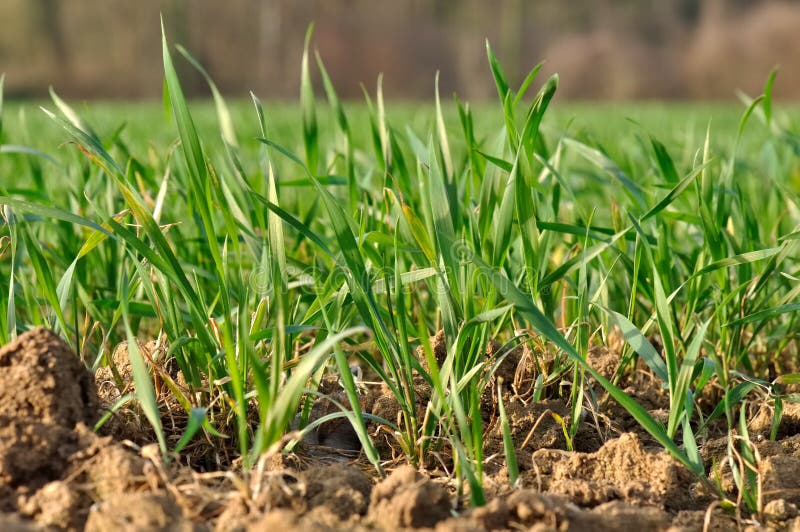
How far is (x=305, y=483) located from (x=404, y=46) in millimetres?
24027

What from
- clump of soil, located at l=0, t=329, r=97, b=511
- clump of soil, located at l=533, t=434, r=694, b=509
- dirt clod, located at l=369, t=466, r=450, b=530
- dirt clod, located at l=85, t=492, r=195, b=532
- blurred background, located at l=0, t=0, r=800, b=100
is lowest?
clump of soil, located at l=533, t=434, r=694, b=509

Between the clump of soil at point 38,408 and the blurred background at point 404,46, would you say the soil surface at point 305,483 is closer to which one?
the clump of soil at point 38,408

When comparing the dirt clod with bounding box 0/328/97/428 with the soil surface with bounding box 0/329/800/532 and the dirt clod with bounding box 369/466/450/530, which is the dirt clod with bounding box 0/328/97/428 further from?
the dirt clod with bounding box 369/466/450/530

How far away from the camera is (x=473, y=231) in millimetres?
1072

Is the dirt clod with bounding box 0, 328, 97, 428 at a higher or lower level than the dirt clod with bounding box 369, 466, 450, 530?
higher

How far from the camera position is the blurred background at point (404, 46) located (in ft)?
74.1

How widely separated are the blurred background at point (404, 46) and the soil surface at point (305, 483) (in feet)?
71.1

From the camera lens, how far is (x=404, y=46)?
78.3ft

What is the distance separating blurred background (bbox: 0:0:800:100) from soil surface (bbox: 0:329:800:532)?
21663 mm

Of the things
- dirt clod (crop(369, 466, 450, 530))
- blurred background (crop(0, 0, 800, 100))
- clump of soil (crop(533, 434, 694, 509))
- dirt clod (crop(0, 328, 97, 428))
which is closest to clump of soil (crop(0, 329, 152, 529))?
dirt clod (crop(0, 328, 97, 428))

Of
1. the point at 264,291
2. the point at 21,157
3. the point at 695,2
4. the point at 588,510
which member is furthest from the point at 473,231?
the point at 695,2

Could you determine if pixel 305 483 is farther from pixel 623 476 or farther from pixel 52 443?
pixel 623 476

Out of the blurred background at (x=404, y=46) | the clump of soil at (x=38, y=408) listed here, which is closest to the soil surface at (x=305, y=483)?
the clump of soil at (x=38, y=408)

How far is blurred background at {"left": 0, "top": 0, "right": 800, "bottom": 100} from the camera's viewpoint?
22.6m
